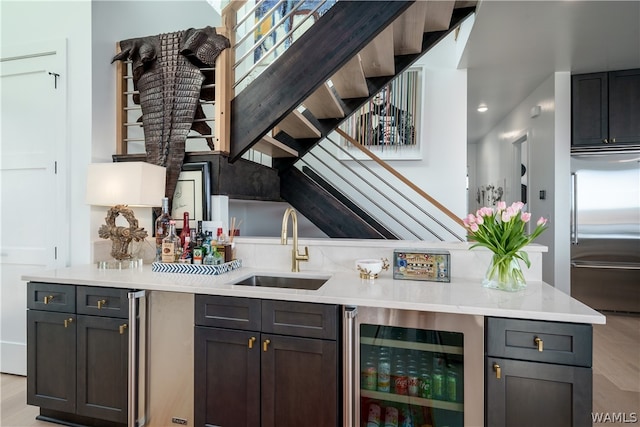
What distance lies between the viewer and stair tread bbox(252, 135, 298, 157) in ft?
8.07

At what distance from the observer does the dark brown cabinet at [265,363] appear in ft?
4.82

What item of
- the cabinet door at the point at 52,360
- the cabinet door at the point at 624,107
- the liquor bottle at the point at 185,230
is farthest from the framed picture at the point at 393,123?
the cabinet door at the point at 52,360

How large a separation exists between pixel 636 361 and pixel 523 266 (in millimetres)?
1866

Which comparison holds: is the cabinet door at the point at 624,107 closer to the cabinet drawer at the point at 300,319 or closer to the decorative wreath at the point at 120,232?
the cabinet drawer at the point at 300,319

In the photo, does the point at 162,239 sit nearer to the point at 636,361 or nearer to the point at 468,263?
the point at 468,263

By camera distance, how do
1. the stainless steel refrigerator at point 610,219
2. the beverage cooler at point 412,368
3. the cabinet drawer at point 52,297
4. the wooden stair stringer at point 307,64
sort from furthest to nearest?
the stainless steel refrigerator at point 610,219 < the wooden stair stringer at point 307,64 < the cabinet drawer at point 52,297 < the beverage cooler at point 412,368

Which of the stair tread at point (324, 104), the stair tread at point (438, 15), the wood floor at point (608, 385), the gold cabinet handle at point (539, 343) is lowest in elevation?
the wood floor at point (608, 385)

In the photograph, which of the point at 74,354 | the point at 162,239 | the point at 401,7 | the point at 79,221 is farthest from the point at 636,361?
the point at 79,221

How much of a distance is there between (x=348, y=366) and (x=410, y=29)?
214 centimetres

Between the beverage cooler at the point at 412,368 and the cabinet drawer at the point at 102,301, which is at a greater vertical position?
the cabinet drawer at the point at 102,301

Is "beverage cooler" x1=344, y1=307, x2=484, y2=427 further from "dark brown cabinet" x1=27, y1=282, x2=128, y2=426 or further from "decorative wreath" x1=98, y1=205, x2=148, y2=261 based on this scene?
"decorative wreath" x1=98, y1=205, x2=148, y2=261

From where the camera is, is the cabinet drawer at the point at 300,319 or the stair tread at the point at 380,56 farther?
the stair tread at the point at 380,56

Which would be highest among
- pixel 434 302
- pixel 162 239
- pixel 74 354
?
pixel 162 239

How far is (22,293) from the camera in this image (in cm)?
253
